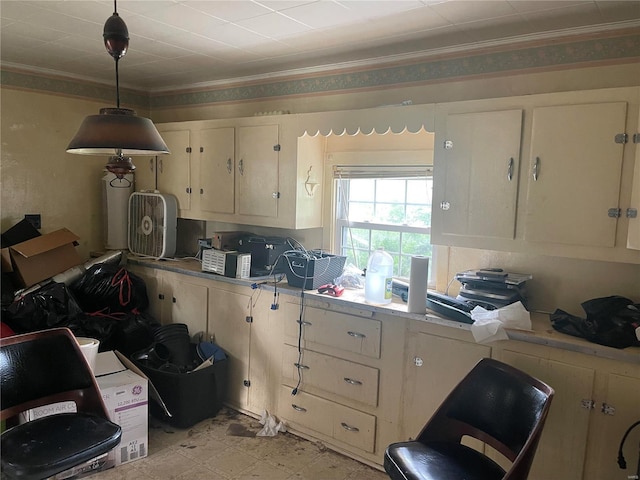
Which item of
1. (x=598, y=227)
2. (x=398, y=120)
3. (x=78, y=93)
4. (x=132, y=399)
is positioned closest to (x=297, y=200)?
(x=398, y=120)

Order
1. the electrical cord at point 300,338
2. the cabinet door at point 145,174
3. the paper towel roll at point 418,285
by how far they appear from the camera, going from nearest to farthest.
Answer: the paper towel roll at point 418,285, the electrical cord at point 300,338, the cabinet door at point 145,174

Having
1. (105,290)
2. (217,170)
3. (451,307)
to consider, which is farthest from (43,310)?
(451,307)

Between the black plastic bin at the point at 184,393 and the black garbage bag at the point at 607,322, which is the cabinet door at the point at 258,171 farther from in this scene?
the black garbage bag at the point at 607,322

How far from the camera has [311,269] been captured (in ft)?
9.66

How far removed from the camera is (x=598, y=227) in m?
2.17

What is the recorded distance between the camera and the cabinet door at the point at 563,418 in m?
2.11

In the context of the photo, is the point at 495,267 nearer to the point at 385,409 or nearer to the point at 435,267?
the point at 435,267

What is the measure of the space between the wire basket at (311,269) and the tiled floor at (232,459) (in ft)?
3.25

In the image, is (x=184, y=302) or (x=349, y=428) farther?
(x=184, y=302)

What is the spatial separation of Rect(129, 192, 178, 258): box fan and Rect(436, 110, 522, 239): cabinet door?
2.26 m

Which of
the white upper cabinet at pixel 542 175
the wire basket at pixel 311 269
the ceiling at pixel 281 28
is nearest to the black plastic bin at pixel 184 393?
the wire basket at pixel 311 269

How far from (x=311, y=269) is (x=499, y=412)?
1.39 m

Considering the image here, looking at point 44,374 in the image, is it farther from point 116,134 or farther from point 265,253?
point 265,253

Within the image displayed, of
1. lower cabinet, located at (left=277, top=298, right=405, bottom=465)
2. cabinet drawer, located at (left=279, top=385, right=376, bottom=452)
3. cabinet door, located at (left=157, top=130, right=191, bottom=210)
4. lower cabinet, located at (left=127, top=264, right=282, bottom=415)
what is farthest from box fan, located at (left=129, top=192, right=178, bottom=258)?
cabinet drawer, located at (left=279, top=385, right=376, bottom=452)
